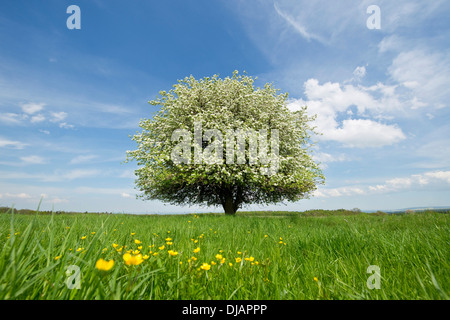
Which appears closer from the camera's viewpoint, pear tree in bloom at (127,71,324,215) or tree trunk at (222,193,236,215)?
pear tree in bloom at (127,71,324,215)

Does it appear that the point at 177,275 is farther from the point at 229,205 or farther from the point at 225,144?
the point at 229,205

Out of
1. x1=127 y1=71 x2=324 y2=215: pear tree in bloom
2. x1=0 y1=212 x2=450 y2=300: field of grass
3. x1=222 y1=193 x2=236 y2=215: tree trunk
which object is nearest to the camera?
x1=0 y1=212 x2=450 y2=300: field of grass

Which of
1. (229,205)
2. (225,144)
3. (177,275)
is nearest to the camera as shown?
(177,275)

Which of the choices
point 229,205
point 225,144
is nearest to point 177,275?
point 225,144

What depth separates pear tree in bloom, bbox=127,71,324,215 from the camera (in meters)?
15.0

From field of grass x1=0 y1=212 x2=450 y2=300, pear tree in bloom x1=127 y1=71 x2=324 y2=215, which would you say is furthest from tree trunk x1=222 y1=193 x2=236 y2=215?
field of grass x1=0 y1=212 x2=450 y2=300

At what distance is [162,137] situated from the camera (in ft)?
55.9

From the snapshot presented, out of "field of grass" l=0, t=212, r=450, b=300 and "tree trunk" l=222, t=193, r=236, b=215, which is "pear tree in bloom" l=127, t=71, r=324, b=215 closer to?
"tree trunk" l=222, t=193, r=236, b=215

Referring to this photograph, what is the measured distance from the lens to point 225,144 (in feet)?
51.6

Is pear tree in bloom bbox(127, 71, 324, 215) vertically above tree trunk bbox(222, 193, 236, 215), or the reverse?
pear tree in bloom bbox(127, 71, 324, 215)

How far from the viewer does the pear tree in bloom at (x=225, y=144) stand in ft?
49.3

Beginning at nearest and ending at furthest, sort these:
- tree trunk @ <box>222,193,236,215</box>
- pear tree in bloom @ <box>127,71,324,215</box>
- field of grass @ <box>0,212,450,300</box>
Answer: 1. field of grass @ <box>0,212,450,300</box>
2. pear tree in bloom @ <box>127,71,324,215</box>
3. tree trunk @ <box>222,193,236,215</box>
